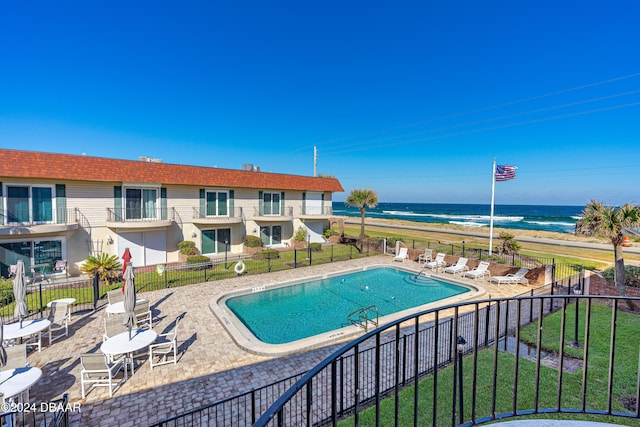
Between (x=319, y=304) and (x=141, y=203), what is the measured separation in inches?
522

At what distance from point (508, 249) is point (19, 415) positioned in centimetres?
2403

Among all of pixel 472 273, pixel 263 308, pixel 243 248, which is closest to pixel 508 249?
pixel 472 273

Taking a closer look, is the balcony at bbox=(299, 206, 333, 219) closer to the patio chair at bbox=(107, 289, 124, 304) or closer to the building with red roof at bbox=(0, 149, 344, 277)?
the building with red roof at bbox=(0, 149, 344, 277)

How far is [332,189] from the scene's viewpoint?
29000 millimetres

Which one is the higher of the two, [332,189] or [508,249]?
[332,189]

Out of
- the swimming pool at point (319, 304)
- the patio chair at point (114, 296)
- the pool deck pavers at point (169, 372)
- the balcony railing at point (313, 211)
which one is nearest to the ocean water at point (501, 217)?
the balcony railing at point (313, 211)

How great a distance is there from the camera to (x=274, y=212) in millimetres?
25531

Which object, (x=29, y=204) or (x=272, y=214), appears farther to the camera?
(x=272, y=214)

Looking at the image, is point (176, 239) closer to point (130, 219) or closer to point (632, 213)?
point (130, 219)

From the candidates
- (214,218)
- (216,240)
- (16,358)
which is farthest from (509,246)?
(16,358)

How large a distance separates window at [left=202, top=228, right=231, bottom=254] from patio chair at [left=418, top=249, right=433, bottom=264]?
13893 mm

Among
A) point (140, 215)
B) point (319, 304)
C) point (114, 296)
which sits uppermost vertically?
point (140, 215)

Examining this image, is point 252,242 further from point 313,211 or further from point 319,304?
point 319,304

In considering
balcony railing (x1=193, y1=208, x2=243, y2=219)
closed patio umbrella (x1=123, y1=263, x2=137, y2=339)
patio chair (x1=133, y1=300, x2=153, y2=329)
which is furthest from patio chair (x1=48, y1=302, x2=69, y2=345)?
balcony railing (x1=193, y1=208, x2=243, y2=219)
